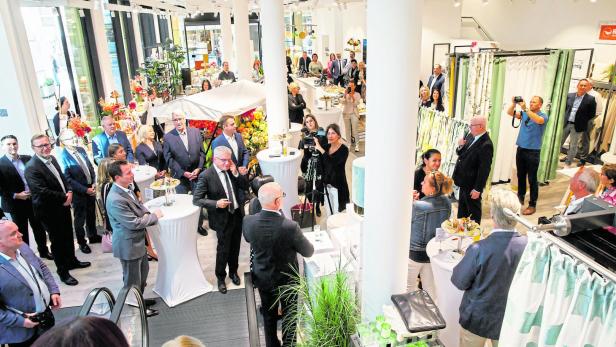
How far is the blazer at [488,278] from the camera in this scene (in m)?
2.69

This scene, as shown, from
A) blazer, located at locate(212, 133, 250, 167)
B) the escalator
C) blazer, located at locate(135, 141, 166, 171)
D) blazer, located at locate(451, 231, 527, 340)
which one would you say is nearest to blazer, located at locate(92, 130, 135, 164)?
blazer, located at locate(135, 141, 166, 171)

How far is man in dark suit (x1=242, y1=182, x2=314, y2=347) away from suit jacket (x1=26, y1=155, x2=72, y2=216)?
2.43 m

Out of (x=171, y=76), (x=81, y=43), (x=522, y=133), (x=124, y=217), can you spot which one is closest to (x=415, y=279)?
(x=124, y=217)

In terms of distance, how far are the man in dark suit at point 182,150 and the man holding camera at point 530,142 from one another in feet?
14.1

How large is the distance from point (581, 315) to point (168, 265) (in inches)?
144

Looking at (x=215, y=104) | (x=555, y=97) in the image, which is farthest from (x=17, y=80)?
(x=555, y=97)

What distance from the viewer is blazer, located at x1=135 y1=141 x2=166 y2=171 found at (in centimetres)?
602

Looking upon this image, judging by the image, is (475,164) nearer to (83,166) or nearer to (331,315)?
A: (331,315)

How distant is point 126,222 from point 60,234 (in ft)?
4.74

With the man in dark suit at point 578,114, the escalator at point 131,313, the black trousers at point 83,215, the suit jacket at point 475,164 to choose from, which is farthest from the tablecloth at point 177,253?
the man in dark suit at point 578,114

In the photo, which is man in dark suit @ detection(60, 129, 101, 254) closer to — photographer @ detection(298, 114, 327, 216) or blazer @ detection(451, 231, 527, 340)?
photographer @ detection(298, 114, 327, 216)

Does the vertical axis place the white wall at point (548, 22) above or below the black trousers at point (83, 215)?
above

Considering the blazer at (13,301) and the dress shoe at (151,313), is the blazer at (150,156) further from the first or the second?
the blazer at (13,301)

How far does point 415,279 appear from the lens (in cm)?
386
